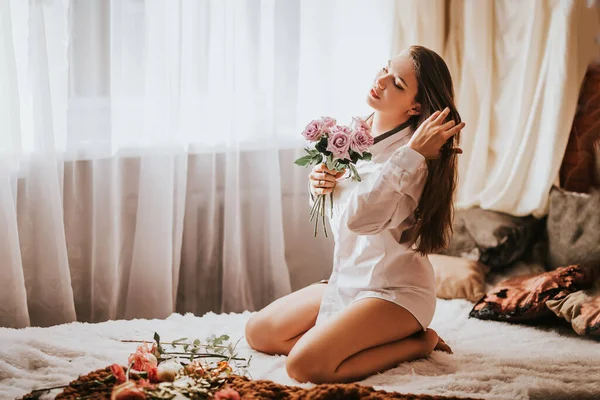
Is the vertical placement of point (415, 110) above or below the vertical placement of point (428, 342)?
above

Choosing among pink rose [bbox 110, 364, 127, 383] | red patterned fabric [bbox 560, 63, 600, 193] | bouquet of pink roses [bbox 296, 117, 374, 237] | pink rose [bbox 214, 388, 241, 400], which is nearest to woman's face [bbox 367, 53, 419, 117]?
bouquet of pink roses [bbox 296, 117, 374, 237]

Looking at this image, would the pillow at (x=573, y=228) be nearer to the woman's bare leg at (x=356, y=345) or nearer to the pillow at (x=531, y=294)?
the pillow at (x=531, y=294)

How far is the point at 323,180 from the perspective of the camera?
86.2 inches

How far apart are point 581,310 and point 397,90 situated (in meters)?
1.11

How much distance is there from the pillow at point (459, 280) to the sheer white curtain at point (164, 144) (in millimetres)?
561

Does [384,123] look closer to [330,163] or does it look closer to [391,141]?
[391,141]

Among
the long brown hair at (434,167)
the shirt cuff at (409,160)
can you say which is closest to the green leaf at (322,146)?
the shirt cuff at (409,160)

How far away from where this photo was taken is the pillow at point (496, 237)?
122 inches

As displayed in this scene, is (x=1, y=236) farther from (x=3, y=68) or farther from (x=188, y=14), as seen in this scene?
(x=188, y=14)

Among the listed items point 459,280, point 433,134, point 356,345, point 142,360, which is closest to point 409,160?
point 433,134

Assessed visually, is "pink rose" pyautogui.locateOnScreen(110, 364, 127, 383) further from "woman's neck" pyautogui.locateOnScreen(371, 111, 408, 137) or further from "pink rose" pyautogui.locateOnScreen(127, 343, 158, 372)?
"woman's neck" pyautogui.locateOnScreen(371, 111, 408, 137)

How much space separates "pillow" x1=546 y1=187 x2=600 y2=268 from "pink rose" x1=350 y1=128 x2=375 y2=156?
132cm

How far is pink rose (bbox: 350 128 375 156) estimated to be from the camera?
205cm

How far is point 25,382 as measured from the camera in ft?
6.57
